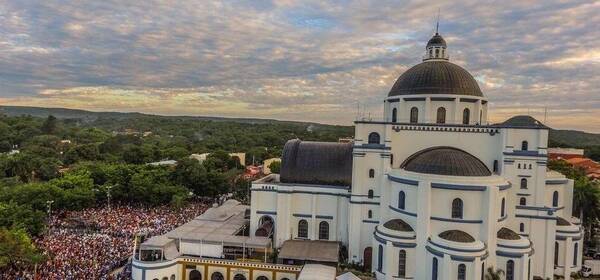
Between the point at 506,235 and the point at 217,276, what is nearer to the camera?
the point at 506,235

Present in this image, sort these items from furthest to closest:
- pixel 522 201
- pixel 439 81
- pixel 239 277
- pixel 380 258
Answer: pixel 439 81 → pixel 522 201 → pixel 239 277 → pixel 380 258

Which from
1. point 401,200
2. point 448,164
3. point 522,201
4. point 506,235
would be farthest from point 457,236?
point 522,201

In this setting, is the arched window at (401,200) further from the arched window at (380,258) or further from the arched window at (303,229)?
the arched window at (303,229)

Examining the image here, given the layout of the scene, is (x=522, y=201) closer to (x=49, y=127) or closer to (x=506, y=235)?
(x=506, y=235)

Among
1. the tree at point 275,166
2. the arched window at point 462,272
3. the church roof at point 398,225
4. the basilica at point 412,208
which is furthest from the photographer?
the tree at point 275,166

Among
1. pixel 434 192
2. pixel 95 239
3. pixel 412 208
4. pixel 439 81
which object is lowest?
pixel 95 239

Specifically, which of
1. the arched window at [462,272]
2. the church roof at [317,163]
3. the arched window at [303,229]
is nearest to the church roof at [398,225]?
the arched window at [462,272]
